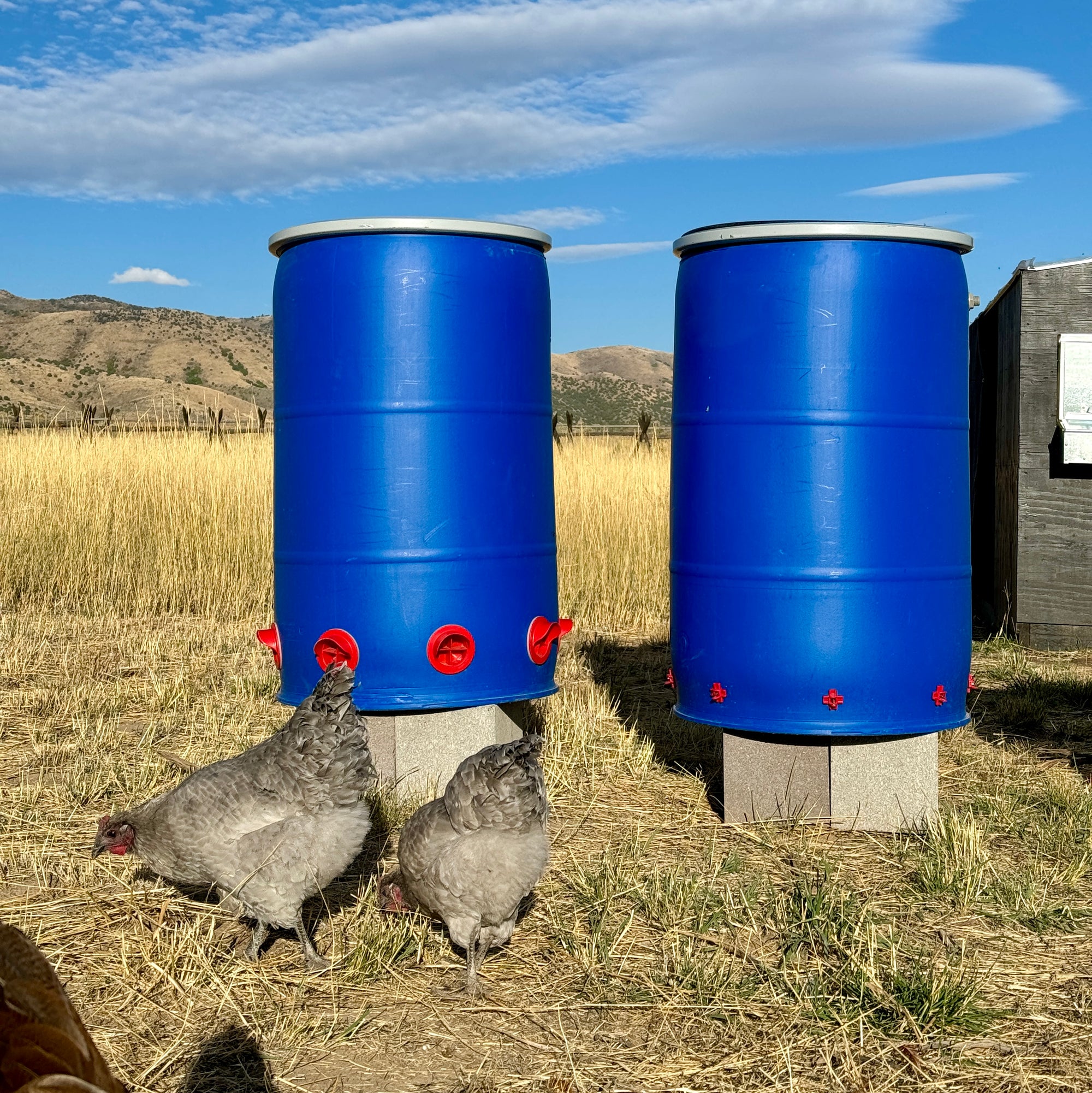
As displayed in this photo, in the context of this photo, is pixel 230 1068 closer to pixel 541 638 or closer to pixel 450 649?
pixel 450 649

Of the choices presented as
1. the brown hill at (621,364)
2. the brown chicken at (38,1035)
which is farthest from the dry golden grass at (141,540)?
the brown hill at (621,364)

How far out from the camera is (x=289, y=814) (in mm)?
2980

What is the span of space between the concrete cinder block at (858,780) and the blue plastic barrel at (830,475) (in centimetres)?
17

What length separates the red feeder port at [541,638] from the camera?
14.0 ft

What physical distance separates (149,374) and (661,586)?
62.1 metres

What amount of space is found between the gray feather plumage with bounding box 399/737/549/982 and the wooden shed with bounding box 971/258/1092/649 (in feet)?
17.8

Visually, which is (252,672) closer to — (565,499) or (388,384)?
(388,384)

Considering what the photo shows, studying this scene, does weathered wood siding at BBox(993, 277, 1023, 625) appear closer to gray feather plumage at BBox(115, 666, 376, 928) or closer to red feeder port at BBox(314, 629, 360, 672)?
red feeder port at BBox(314, 629, 360, 672)

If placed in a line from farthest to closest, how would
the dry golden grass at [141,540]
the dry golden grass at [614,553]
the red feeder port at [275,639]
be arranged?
the dry golden grass at [141,540] < the dry golden grass at [614,553] < the red feeder port at [275,639]

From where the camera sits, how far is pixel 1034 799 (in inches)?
170

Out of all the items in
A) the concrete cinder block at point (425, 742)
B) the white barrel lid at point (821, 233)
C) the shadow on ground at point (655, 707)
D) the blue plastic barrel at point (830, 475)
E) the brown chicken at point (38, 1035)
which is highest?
the white barrel lid at point (821, 233)

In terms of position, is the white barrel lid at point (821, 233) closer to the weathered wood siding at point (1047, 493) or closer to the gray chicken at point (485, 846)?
the gray chicken at point (485, 846)

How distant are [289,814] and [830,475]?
201 centimetres

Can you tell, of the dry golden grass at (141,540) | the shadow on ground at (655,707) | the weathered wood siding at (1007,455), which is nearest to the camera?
the shadow on ground at (655,707)
